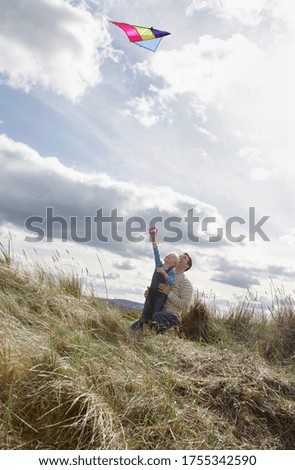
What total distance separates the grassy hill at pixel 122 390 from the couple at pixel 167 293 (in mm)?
472

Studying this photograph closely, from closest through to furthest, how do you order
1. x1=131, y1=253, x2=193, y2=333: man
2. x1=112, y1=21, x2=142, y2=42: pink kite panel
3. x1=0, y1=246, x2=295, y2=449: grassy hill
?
x1=0, y1=246, x2=295, y2=449: grassy hill
x1=131, y1=253, x2=193, y2=333: man
x1=112, y1=21, x2=142, y2=42: pink kite panel

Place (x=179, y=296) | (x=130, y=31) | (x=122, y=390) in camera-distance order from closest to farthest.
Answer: (x=122, y=390)
(x=179, y=296)
(x=130, y=31)

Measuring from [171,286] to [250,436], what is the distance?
3.08 m

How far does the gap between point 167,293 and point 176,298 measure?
143mm

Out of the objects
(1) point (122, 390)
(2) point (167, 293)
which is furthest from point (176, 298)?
(1) point (122, 390)

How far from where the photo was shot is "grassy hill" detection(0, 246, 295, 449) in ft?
9.86

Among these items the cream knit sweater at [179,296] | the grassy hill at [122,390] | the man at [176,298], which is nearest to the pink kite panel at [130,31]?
the man at [176,298]

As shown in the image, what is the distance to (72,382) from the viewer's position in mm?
3168

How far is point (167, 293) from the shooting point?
6.50 m

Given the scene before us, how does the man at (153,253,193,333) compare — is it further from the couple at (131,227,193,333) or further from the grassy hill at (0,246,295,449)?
the grassy hill at (0,246,295,449)

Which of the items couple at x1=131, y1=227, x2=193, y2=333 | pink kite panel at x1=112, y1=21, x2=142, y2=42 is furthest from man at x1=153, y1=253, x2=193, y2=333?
pink kite panel at x1=112, y1=21, x2=142, y2=42

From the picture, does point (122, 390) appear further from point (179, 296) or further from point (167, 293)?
point (179, 296)

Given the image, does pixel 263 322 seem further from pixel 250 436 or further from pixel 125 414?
pixel 125 414

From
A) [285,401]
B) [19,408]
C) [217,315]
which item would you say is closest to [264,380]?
[285,401]
